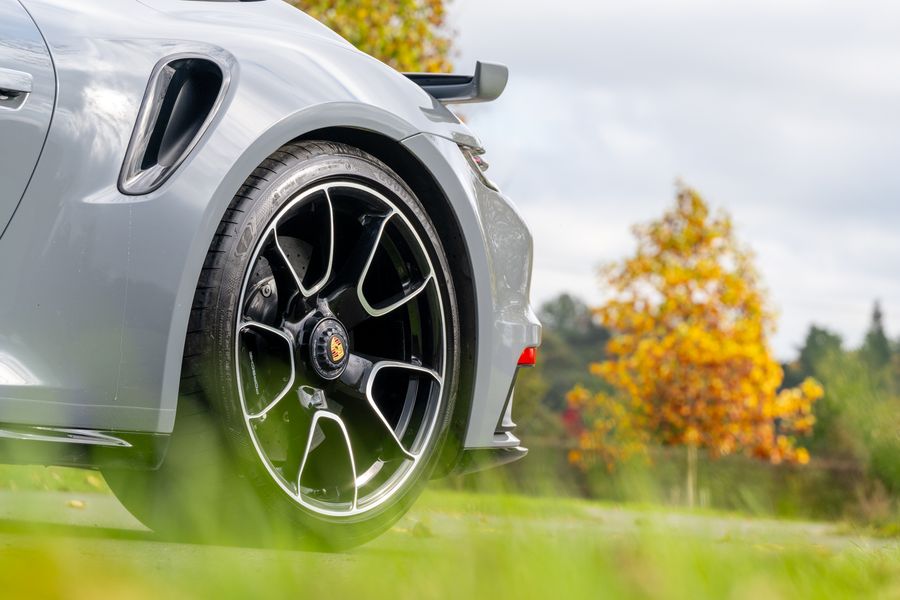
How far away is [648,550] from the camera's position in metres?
2.08

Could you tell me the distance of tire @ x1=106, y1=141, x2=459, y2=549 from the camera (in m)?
2.81

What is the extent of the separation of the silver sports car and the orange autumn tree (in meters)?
19.0

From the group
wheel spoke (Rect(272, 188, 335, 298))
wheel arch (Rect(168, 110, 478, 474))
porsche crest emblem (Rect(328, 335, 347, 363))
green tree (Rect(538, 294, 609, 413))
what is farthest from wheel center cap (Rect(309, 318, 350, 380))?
green tree (Rect(538, 294, 609, 413))

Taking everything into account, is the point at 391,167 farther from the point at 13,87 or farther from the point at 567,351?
the point at 567,351

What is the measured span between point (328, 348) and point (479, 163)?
1.04m

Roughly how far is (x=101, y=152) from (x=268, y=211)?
18.0 inches

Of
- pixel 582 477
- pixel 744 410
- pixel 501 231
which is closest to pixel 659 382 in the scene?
pixel 744 410

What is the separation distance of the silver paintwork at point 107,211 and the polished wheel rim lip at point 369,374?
17cm

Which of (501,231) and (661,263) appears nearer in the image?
(501,231)

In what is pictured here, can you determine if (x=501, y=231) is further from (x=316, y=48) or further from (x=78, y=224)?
(x=78, y=224)

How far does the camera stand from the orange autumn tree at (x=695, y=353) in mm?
22656

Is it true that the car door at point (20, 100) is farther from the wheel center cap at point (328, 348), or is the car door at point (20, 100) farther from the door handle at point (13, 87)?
the wheel center cap at point (328, 348)

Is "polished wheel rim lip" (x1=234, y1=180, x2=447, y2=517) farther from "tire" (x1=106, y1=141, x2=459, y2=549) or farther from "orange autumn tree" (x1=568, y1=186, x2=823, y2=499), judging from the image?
"orange autumn tree" (x1=568, y1=186, x2=823, y2=499)

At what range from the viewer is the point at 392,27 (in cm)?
1326
